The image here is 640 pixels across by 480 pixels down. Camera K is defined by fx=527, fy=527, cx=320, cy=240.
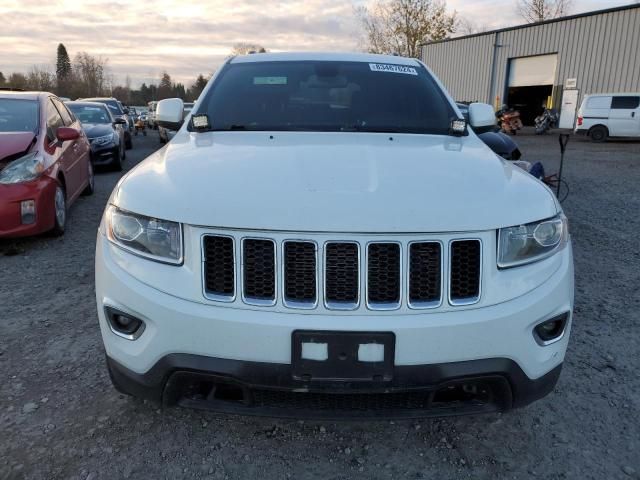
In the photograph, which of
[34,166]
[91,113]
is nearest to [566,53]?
[91,113]

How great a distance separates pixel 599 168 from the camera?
1234 cm

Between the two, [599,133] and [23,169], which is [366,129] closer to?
[23,169]

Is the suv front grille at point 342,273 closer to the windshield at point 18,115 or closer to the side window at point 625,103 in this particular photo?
the windshield at point 18,115

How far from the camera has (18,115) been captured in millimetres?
5691

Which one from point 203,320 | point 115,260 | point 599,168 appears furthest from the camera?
point 599,168

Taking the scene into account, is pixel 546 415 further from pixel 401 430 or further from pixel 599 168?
pixel 599 168

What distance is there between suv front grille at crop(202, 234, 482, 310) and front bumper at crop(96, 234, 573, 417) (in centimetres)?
5

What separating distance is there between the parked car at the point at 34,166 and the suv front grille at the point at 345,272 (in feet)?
A: 12.6

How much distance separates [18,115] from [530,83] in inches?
1087

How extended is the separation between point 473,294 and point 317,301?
54 centimetres

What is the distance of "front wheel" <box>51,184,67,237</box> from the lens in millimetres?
5298

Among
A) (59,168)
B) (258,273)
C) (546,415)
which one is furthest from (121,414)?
(59,168)

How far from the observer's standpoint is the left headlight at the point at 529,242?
186 cm

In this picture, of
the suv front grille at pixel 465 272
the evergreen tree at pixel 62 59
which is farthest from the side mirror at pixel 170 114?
the evergreen tree at pixel 62 59
